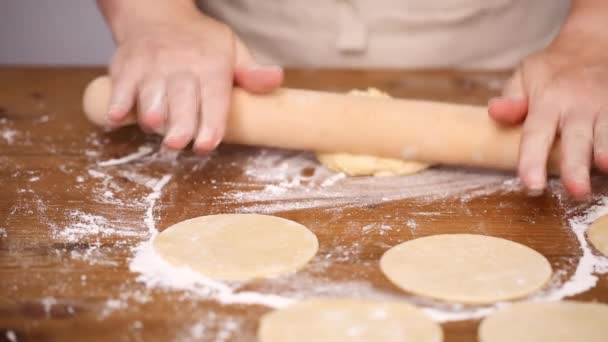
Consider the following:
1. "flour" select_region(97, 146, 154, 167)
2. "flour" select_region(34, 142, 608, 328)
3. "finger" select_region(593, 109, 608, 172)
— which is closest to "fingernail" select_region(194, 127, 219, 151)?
"flour" select_region(34, 142, 608, 328)

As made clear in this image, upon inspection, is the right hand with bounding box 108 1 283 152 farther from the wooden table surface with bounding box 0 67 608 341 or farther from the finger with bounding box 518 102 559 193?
the finger with bounding box 518 102 559 193

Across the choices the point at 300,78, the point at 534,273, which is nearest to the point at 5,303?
the point at 534,273

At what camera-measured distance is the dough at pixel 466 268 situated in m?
0.96

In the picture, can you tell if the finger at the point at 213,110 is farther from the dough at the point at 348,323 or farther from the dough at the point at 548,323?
the dough at the point at 548,323

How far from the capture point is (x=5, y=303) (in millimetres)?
939

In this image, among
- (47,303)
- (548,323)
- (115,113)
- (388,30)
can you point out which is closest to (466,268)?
(548,323)

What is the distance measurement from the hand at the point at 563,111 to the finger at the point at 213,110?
508mm

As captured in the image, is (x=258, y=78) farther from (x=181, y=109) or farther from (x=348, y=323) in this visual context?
(x=348, y=323)

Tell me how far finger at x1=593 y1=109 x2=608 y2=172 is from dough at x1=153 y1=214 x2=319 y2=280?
0.50 meters

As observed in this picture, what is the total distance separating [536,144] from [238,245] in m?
0.55

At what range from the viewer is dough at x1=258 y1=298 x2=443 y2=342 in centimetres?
87

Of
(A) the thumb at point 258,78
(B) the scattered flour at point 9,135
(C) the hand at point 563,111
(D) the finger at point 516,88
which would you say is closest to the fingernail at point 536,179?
(C) the hand at point 563,111

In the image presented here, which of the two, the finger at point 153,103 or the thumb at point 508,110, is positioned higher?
the thumb at point 508,110

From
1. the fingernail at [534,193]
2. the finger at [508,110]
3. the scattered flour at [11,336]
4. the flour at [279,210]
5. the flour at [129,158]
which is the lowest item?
the scattered flour at [11,336]
